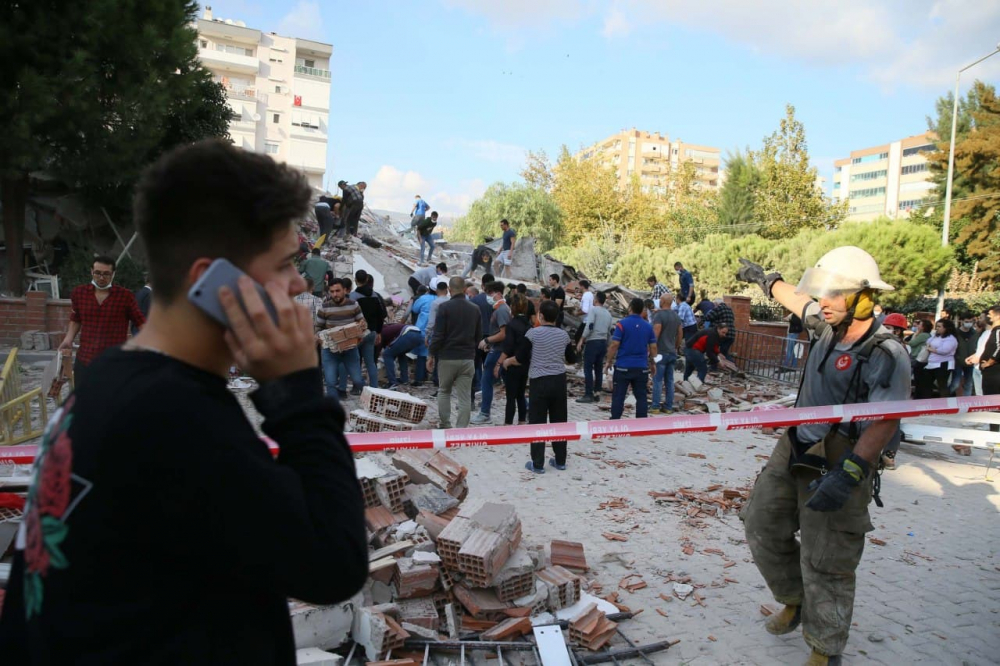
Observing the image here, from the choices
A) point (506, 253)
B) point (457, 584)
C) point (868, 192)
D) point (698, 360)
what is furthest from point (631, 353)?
point (868, 192)

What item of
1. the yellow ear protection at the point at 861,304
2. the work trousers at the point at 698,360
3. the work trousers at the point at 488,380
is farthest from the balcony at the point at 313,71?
the yellow ear protection at the point at 861,304

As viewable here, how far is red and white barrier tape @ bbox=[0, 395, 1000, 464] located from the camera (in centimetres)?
392

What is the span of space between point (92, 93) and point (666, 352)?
1333cm

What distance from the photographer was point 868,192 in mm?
111062

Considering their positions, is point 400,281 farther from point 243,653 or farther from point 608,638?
point 243,653

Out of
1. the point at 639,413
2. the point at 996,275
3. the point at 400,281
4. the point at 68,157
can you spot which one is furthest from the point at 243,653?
the point at 996,275

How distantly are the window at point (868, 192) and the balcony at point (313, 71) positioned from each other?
85.7 meters

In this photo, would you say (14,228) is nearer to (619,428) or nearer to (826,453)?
(619,428)

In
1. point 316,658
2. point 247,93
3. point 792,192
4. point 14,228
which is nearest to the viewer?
point 316,658

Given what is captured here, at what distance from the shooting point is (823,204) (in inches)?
1364

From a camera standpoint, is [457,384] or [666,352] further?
[666,352]

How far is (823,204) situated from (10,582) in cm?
3812

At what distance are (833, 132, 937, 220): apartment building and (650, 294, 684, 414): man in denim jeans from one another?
94111 millimetres

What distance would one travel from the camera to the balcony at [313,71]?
2677 inches
